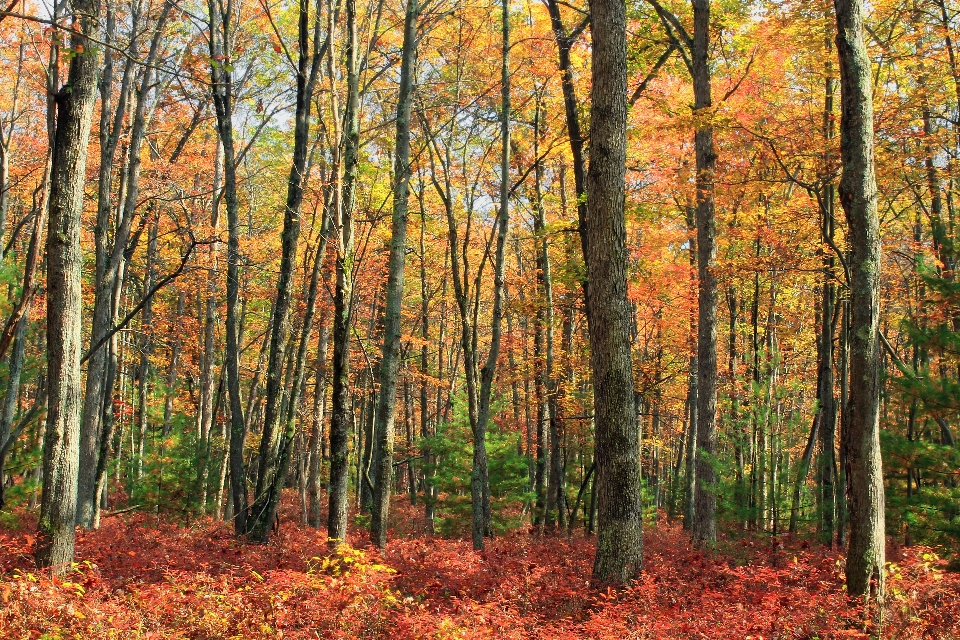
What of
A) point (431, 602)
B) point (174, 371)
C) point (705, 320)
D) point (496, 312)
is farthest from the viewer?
point (174, 371)

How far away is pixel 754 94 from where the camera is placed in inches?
633

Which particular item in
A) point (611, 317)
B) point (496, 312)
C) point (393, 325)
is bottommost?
point (611, 317)

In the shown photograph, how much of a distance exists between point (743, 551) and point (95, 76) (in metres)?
11.2

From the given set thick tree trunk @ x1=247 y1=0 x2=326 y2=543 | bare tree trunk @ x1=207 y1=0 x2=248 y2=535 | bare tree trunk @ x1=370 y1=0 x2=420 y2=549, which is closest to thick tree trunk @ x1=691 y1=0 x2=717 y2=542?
bare tree trunk @ x1=370 y1=0 x2=420 y2=549

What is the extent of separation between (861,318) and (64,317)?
781 cm

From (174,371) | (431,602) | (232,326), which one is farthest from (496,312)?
(174,371)

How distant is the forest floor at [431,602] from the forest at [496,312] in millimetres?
51

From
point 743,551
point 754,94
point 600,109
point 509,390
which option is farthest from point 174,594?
point 509,390

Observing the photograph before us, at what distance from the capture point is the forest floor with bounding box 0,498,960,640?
5184 millimetres

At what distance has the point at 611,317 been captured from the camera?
700 centimetres

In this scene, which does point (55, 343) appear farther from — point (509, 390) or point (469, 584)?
point (509, 390)

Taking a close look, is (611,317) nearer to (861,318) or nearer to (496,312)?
(861,318)

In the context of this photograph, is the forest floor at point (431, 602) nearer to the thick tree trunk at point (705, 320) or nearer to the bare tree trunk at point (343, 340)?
the bare tree trunk at point (343, 340)

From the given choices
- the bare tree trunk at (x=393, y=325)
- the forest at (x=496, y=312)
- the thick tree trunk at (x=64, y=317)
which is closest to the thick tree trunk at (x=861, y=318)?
the forest at (x=496, y=312)
